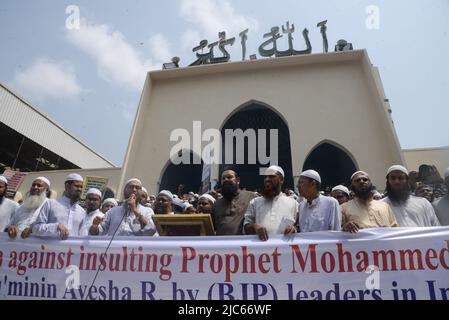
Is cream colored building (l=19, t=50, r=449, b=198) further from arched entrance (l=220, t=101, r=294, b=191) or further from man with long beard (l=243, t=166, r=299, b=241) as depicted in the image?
man with long beard (l=243, t=166, r=299, b=241)

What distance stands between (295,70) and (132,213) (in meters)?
10.8

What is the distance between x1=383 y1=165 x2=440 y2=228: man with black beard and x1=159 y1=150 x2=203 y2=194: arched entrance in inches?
382

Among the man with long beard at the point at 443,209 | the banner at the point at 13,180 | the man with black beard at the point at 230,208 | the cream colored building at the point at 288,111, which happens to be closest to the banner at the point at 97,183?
the banner at the point at 13,180

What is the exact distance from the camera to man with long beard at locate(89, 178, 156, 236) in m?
3.55

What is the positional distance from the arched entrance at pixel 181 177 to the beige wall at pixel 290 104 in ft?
2.53

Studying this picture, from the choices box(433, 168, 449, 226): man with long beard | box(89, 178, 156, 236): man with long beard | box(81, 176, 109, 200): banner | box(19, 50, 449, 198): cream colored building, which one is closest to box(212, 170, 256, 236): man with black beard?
box(89, 178, 156, 236): man with long beard

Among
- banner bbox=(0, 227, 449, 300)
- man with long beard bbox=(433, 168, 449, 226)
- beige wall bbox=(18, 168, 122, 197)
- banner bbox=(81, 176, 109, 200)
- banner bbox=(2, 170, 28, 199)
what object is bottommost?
banner bbox=(0, 227, 449, 300)

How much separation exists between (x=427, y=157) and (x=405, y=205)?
31.8 feet

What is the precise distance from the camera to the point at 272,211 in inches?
123

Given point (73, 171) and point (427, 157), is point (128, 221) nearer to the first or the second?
point (427, 157)

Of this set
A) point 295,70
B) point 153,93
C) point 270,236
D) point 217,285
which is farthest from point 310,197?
point 153,93

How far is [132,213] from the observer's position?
3758 millimetres

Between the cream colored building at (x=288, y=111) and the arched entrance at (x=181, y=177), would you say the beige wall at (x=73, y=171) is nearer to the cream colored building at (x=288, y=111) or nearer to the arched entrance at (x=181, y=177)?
the cream colored building at (x=288, y=111)

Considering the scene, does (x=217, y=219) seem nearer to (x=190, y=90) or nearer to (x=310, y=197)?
(x=310, y=197)
